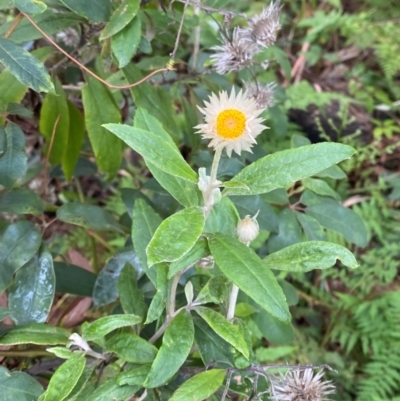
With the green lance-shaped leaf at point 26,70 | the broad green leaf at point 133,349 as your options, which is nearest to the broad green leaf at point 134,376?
the broad green leaf at point 133,349

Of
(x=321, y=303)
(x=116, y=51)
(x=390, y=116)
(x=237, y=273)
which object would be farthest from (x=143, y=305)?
(x=390, y=116)

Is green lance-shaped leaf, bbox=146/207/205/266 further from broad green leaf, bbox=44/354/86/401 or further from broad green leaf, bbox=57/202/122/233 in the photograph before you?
broad green leaf, bbox=57/202/122/233

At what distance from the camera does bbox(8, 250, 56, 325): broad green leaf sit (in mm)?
681

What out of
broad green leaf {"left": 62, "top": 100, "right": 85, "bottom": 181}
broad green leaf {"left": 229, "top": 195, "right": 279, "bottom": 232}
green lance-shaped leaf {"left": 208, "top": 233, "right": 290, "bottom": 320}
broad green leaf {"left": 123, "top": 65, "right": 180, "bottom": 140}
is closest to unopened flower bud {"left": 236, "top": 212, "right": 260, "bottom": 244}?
green lance-shaped leaf {"left": 208, "top": 233, "right": 290, "bottom": 320}

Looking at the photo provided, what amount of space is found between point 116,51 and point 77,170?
1.54 ft

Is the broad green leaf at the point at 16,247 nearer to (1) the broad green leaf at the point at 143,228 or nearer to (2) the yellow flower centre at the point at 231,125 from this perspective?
(1) the broad green leaf at the point at 143,228

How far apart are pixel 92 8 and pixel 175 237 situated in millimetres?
392

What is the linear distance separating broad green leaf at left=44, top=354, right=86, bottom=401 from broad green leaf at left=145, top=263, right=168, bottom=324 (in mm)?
Answer: 101

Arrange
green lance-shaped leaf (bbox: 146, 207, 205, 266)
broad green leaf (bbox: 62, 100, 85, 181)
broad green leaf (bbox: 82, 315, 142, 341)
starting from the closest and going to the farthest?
green lance-shaped leaf (bbox: 146, 207, 205, 266), broad green leaf (bbox: 82, 315, 142, 341), broad green leaf (bbox: 62, 100, 85, 181)

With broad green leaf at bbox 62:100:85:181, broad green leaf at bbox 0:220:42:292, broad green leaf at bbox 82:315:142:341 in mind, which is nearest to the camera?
broad green leaf at bbox 82:315:142:341

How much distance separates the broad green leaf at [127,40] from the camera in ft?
2.12

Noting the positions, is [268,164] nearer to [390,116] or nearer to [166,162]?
[166,162]

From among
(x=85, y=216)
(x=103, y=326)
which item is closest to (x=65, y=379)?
(x=103, y=326)

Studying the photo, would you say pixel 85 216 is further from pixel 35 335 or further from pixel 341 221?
pixel 341 221
